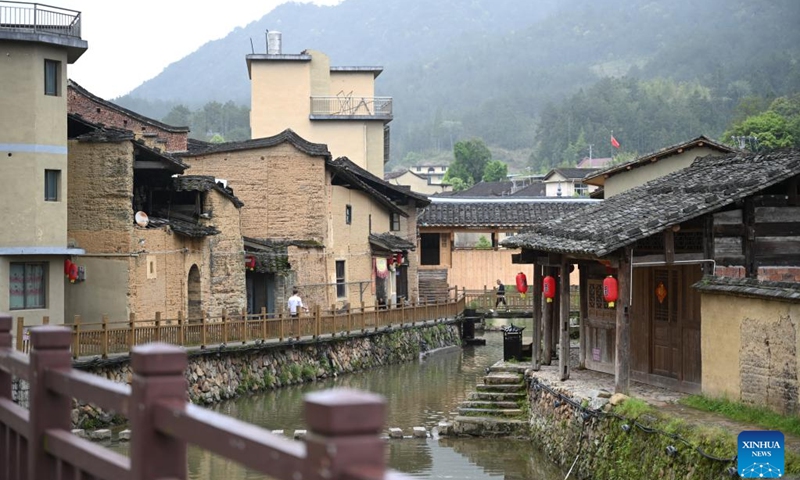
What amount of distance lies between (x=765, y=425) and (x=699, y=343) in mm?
4094

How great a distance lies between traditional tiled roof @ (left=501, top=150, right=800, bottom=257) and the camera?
18234 millimetres

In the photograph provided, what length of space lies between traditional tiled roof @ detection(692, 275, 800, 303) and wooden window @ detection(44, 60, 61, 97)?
15463mm

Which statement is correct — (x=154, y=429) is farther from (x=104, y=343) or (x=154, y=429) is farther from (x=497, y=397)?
(x=104, y=343)

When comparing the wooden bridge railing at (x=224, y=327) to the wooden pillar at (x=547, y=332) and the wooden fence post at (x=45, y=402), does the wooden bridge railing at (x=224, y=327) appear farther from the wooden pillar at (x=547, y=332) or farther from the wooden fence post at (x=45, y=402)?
the wooden fence post at (x=45, y=402)

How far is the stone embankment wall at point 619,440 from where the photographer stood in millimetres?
14336

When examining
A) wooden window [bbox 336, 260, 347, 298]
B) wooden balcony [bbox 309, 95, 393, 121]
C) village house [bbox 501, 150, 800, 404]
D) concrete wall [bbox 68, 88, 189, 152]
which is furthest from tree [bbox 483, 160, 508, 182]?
village house [bbox 501, 150, 800, 404]

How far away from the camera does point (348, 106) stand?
56781 mm

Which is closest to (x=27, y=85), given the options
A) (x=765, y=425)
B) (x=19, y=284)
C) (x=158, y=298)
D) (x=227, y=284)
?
(x=19, y=284)

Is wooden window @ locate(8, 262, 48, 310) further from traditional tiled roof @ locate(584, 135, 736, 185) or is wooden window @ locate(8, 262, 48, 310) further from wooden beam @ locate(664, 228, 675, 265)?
wooden beam @ locate(664, 228, 675, 265)

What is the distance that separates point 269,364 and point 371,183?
1658 cm

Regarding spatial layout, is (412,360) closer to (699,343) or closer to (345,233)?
(345,233)

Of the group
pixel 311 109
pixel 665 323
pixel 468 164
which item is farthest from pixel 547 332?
pixel 468 164

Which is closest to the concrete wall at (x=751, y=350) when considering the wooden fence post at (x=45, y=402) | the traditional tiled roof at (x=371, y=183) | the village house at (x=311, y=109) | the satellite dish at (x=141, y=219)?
the wooden fence post at (x=45, y=402)

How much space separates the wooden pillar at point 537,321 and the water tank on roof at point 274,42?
114 feet
